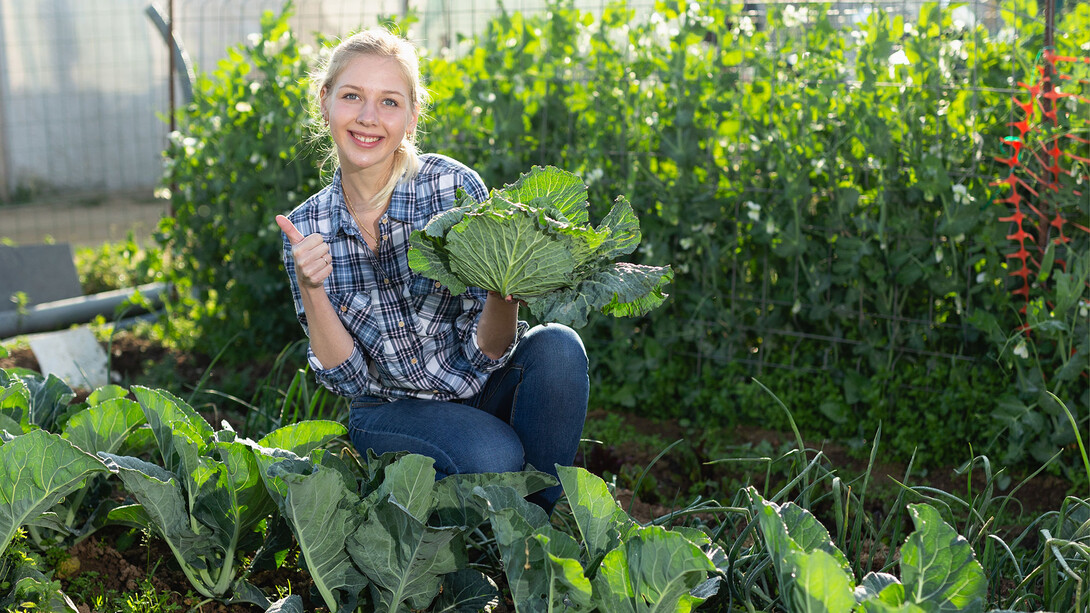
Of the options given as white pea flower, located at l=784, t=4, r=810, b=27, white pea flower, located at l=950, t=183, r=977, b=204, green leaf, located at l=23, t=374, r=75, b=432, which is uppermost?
white pea flower, located at l=784, t=4, r=810, b=27

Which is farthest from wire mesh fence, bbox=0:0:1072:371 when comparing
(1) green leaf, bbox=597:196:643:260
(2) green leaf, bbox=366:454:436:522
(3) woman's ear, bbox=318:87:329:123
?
(2) green leaf, bbox=366:454:436:522

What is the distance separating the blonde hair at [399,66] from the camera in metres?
2.25

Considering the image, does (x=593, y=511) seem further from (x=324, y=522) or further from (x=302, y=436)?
(x=302, y=436)

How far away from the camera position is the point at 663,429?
3619mm

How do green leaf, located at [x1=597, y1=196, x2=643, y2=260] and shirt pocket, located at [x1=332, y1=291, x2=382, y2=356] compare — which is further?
shirt pocket, located at [x1=332, y1=291, x2=382, y2=356]

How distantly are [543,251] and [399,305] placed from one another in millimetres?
640

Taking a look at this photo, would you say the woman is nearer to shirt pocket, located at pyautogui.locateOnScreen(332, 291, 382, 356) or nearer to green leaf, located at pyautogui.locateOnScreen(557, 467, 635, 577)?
shirt pocket, located at pyautogui.locateOnScreen(332, 291, 382, 356)

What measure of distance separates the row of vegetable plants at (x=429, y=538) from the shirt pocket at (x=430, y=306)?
41 cm

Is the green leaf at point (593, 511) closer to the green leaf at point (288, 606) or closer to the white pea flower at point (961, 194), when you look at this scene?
the green leaf at point (288, 606)

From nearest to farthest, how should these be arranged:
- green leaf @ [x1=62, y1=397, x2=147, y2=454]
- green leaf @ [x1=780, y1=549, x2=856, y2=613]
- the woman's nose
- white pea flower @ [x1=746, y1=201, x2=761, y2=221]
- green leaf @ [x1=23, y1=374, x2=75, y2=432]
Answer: green leaf @ [x1=780, y1=549, x2=856, y2=613] < green leaf @ [x1=62, y1=397, x2=147, y2=454] < the woman's nose < green leaf @ [x1=23, y1=374, x2=75, y2=432] < white pea flower @ [x1=746, y1=201, x2=761, y2=221]

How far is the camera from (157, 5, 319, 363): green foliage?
A: 415 cm

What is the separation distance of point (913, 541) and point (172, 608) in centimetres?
145

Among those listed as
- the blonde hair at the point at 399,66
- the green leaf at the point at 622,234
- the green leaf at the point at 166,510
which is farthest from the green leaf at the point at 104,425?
the green leaf at the point at 622,234

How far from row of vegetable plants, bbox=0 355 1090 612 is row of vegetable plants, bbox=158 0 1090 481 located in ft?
3.78
